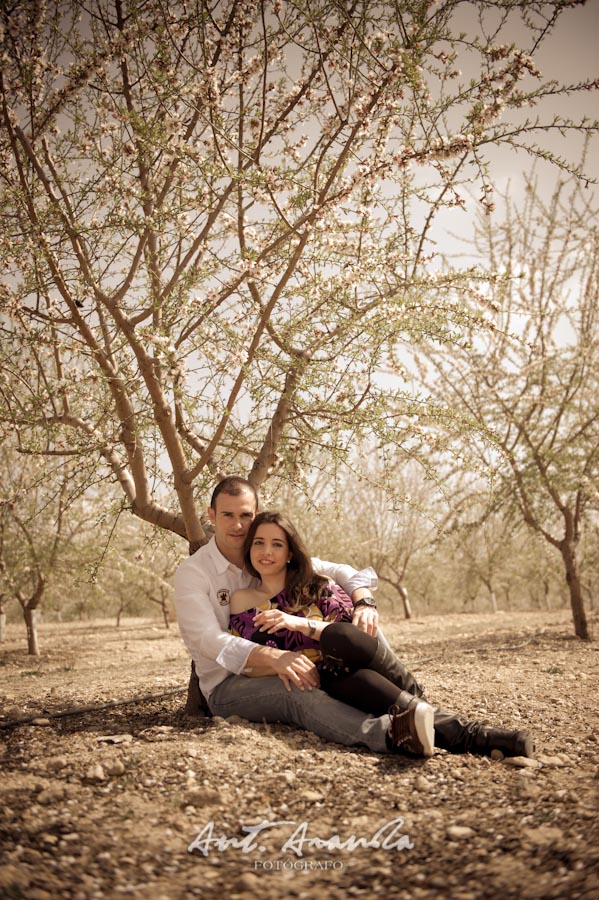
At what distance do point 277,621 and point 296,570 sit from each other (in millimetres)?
453

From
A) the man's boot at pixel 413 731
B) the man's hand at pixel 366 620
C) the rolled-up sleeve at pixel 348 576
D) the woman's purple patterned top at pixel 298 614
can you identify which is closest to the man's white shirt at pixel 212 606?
the rolled-up sleeve at pixel 348 576

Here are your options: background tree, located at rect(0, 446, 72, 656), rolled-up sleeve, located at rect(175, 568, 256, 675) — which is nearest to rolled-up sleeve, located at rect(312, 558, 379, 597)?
rolled-up sleeve, located at rect(175, 568, 256, 675)

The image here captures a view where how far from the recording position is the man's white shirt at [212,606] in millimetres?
3385

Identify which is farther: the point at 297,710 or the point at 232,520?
the point at 232,520

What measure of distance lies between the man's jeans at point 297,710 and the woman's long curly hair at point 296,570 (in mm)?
467

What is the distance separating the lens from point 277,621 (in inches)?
132

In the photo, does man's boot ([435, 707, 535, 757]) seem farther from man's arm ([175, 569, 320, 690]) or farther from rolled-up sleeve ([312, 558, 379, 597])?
rolled-up sleeve ([312, 558, 379, 597])

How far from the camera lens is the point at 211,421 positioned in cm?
463

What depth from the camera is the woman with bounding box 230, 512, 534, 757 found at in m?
2.98

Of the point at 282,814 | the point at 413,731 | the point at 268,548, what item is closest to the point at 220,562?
the point at 268,548

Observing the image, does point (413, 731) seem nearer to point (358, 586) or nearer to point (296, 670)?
point (296, 670)

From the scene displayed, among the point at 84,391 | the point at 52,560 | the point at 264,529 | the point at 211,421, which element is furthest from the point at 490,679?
the point at 52,560

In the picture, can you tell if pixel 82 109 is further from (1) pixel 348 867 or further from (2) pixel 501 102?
(1) pixel 348 867

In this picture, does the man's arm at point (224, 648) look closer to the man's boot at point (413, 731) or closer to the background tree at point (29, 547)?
the man's boot at point (413, 731)
